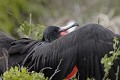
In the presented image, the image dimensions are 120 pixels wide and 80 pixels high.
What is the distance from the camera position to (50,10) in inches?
623

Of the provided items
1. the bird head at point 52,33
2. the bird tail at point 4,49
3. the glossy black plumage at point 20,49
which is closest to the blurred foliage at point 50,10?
the bird head at point 52,33

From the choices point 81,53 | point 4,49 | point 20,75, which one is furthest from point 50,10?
point 20,75

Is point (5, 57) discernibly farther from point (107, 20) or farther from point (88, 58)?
point (107, 20)

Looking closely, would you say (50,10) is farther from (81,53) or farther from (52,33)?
(81,53)

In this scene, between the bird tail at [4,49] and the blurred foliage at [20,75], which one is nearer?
the blurred foliage at [20,75]

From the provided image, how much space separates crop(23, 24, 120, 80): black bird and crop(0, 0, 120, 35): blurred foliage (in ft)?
19.8

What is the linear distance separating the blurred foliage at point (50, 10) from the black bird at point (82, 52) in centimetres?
603

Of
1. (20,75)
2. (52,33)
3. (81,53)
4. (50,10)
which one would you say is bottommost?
(20,75)

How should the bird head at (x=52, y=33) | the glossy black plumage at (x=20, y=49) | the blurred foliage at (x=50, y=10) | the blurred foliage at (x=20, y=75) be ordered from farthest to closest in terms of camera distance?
the blurred foliage at (x=50, y=10) → the bird head at (x=52, y=33) → the glossy black plumage at (x=20, y=49) → the blurred foliage at (x=20, y=75)

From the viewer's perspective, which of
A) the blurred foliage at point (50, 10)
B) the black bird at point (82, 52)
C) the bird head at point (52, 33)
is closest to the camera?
the black bird at point (82, 52)

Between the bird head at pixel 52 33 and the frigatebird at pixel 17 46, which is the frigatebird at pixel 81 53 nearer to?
the frigatebird at pixel 17 46

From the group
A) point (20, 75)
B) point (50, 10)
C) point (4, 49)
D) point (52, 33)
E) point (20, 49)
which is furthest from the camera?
point (50, 10)

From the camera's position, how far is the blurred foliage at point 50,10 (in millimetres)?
14258

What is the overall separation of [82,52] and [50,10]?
27.2 feet
